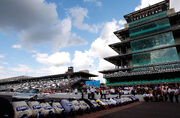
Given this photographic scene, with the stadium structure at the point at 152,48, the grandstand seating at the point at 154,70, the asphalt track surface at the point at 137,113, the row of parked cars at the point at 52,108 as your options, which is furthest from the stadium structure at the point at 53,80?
the row of parked cars at the point at 52,108

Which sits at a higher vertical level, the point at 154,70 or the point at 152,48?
the point at 152,48

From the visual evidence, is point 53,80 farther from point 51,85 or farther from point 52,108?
point 52,108

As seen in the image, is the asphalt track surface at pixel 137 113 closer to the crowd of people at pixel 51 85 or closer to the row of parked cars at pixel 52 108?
the row of parked cars at pixel 52 108

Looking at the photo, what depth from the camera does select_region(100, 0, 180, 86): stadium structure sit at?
3684cm

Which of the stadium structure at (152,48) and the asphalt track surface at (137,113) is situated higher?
the stadium structure at (152,48)

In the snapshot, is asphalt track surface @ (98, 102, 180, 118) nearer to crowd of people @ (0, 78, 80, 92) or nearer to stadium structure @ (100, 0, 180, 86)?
crowd of people @ (0, 78, 80, 92)

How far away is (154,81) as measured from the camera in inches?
1454

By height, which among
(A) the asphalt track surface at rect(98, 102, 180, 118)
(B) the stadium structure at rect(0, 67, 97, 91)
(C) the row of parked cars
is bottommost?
(A) the asphalt track surface at rect(98, 102, 180, 118)

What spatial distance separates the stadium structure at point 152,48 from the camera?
121ft

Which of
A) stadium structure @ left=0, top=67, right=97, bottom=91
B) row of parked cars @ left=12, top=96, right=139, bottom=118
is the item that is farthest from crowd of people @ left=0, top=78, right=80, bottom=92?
row of parked cars @ left=12, top=96, right=139, bottom=118

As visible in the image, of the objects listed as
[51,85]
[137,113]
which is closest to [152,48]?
[51,85]

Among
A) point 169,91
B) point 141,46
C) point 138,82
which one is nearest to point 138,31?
point 141,46

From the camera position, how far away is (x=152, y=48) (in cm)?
4103

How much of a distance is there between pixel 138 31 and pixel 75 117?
46.8 metres
